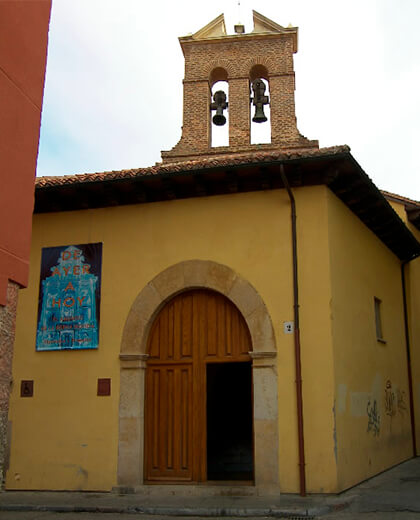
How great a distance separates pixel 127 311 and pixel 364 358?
13.5ft

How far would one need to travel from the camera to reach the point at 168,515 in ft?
26.4

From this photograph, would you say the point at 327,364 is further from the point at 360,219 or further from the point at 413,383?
the point at 413,383

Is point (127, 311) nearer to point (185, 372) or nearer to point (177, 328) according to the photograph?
point (177, 328)

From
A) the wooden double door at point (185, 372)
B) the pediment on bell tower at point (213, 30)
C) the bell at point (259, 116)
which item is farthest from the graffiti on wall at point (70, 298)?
the pediment on bell tower at point (213, 30)

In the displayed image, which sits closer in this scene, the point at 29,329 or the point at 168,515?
the point at 168,515

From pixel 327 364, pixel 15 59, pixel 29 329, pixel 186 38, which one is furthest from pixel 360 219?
pixel 186 38

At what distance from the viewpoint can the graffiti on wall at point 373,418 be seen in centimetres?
1048

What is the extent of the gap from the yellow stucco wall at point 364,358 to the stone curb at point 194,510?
3.38 feet

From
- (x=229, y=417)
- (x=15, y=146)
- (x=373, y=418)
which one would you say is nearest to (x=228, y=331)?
(x=373, y=418)

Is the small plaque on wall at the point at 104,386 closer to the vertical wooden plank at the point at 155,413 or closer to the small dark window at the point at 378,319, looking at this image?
the vertical wooden plank at the point at 155,413

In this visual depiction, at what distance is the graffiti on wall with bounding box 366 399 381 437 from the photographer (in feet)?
34.4

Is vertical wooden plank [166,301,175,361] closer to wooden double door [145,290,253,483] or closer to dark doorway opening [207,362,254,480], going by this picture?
wooden double door [145,290,253,483]

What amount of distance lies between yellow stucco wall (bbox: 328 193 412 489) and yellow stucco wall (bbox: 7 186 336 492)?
311 mm

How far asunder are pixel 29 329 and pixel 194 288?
287 cm
